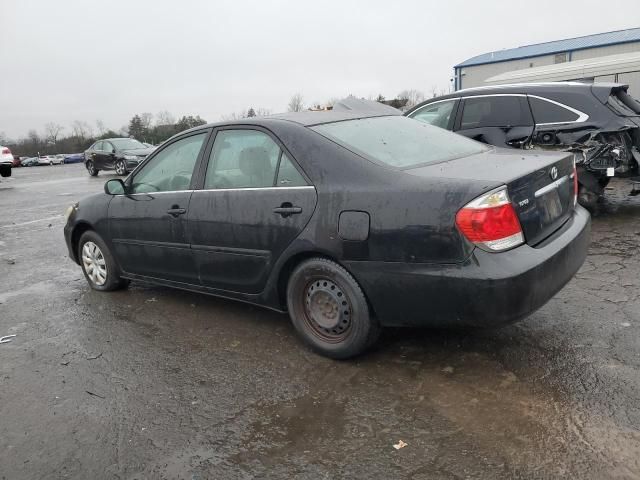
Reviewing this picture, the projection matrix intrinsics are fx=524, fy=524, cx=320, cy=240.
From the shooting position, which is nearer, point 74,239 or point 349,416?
point 349,416

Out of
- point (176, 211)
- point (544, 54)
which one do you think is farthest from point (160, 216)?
point (544, 54)

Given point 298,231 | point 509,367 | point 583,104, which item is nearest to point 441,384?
point 509,367

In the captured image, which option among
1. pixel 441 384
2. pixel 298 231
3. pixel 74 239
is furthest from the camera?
pixel 74 239

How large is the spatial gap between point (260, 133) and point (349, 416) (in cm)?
204

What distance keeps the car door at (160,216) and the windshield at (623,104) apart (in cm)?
504

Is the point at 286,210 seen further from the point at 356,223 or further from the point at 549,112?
the point at 549,112

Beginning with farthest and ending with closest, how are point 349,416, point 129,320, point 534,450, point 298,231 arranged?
point 129,320 → point 298,231 → point 349,416 → point 534,450

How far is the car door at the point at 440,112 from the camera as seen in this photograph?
7.45m

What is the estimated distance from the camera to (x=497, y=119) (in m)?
7.05

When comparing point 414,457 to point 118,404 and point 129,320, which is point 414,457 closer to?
point 118,404

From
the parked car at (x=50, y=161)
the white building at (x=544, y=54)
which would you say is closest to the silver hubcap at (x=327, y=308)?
the white building at (x=544, y=54)

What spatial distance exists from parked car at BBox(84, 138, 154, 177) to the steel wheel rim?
717 inches

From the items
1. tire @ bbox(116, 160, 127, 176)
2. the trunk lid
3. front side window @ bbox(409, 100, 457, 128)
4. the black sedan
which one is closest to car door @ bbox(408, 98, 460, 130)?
front side window @ bbox(409, 100, 457, 128)

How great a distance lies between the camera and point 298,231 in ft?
11.0
